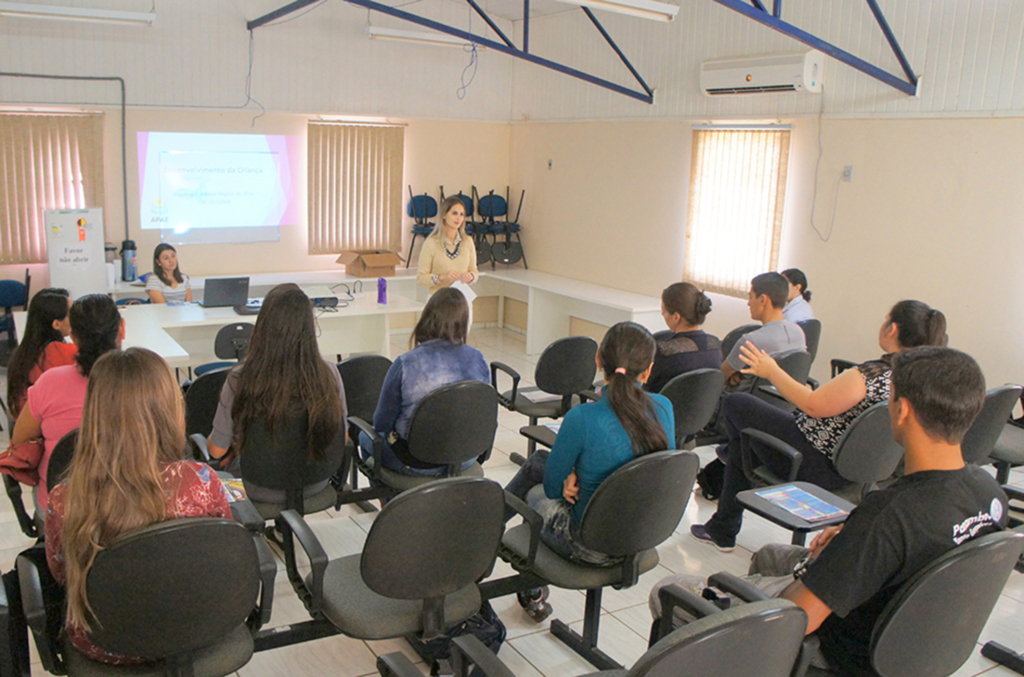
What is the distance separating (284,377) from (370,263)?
5.38 m

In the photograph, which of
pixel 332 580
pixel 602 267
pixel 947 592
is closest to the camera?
pixel 947 592

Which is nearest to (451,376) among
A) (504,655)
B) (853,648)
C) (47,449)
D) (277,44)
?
(504,655)

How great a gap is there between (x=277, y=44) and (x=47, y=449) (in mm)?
5969

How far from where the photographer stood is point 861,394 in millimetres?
3240

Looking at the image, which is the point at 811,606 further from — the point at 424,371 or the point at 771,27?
the point at 771,27

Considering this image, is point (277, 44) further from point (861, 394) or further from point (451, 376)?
point (861, 394)

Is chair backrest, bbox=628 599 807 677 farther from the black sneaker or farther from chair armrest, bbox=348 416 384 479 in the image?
chair armrest, bbox=348 416 384 479

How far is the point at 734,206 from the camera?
6.91m

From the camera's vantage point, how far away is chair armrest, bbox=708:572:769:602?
2085 mm

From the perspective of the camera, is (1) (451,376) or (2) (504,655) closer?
(2) (504,655)

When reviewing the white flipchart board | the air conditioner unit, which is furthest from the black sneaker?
the white flipchart board

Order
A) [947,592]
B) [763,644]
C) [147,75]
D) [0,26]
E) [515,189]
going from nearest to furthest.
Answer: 1. [763,644]
2. [947,592]
3. [0,26]
4. [147,75]
5. [515,189]

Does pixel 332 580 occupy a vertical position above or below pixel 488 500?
below

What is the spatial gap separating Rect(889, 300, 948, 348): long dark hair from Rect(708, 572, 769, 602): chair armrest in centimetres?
165
